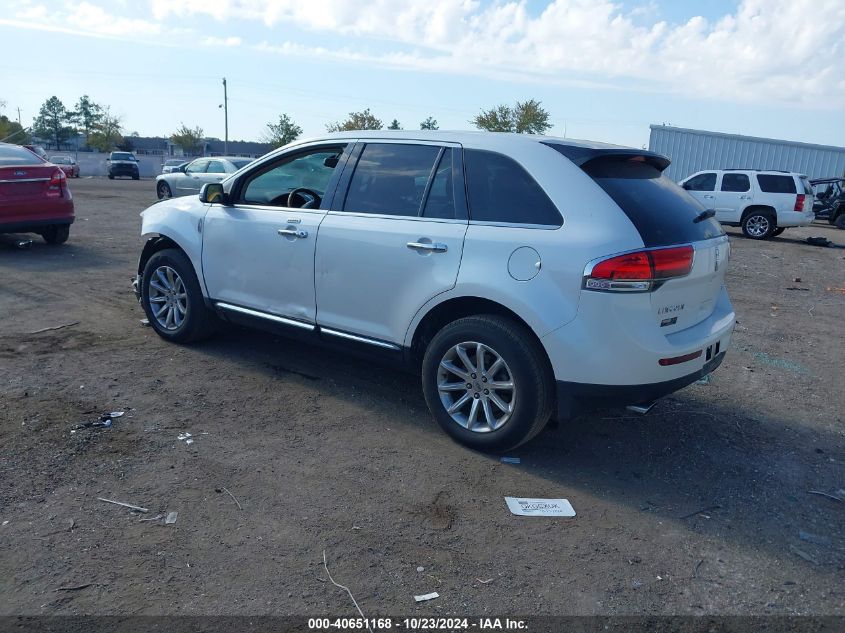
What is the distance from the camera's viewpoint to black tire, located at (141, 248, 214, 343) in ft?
19.4

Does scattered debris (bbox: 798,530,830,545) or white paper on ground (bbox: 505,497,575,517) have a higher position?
white paper on ground (bbox: 505,497,575,517)

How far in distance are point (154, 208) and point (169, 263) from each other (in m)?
0.68

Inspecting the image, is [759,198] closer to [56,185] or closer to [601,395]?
[56,185]

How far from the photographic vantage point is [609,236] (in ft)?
12.3

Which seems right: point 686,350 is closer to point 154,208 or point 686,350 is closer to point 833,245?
point 154,208

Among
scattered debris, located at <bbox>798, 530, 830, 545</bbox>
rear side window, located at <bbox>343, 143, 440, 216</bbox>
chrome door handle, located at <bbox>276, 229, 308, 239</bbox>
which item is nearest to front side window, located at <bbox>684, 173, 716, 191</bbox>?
rear side window, located at <bbox>343, 143, 440, 216</bbox>

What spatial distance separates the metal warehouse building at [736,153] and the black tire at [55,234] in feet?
82.8

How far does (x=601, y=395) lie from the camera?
384cm

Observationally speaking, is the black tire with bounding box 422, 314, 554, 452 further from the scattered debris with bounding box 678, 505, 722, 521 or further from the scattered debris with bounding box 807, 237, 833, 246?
the scattered debris with bounding box 807, 237, 833, 246

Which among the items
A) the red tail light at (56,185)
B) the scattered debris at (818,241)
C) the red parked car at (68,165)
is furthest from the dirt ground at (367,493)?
the red parked car at (68,165)

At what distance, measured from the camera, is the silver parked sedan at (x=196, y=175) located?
20.0 meters

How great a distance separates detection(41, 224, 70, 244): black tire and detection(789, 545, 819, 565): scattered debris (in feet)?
36.5

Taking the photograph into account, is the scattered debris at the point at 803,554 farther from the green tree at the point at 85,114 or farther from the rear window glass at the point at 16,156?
the green tree at the point at 85,114

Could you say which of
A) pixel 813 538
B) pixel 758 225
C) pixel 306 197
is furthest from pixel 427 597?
pixel 758 225
